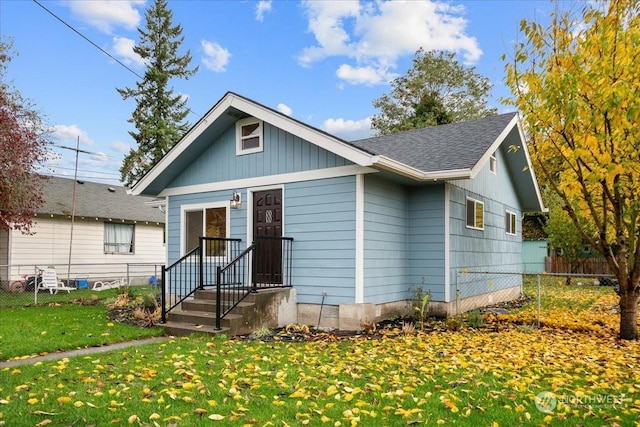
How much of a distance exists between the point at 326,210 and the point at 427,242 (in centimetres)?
247

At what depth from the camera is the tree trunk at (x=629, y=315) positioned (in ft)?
23.8

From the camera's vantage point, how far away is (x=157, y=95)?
27.6 metres

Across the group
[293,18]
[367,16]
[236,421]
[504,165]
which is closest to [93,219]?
[293,18]

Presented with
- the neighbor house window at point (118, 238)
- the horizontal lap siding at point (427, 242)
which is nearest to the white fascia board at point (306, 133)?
the horizontal lap siding at point (427, 242)

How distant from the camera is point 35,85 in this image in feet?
46.7

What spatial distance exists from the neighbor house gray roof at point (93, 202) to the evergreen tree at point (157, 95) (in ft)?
19.0

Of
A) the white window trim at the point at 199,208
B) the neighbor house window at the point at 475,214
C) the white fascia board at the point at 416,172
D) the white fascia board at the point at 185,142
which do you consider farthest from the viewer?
the neighbor house window at the point at 475,214

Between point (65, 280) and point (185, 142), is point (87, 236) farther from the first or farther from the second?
point (185, 142)

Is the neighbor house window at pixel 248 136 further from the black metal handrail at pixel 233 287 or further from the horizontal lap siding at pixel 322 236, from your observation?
the black metal handrail at pixel 233 287

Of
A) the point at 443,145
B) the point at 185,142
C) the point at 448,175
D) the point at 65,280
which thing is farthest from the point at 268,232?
the point at 65,280

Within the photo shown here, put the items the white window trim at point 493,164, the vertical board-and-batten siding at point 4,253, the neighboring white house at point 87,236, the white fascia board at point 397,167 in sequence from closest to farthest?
1. the white fascia board at point 397,167
2. the white window trim at point 493,164
3. the vertical board-and-batten siding at point 4,253
4. the neighboring white house at point 87,236

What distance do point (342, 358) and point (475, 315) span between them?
3.81 meters

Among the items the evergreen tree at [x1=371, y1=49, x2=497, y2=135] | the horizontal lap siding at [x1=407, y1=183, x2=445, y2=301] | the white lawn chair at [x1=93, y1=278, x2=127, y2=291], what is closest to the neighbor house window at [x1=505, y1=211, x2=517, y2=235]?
the horizontal lap siding at [x1=407, y1=183, x2=445, y2=301]

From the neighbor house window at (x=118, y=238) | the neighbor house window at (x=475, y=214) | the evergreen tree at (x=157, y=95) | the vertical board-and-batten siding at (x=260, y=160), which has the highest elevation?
the evergreen tree at (x=157, y=95)
